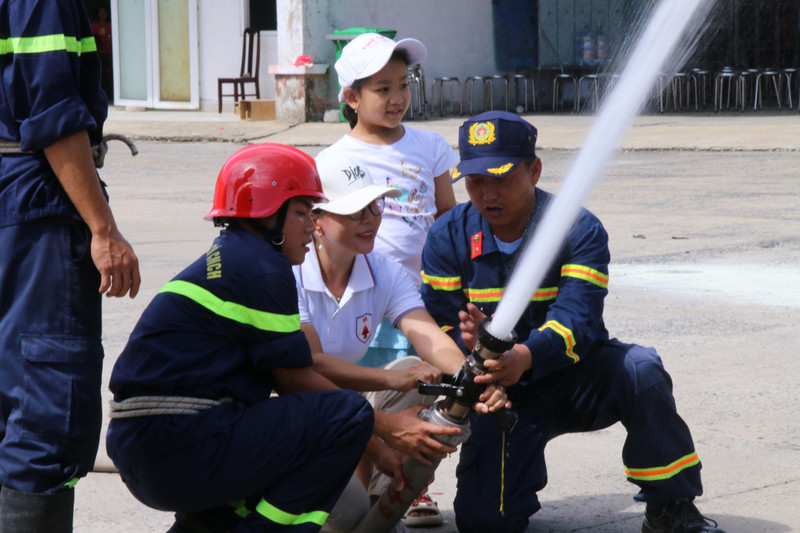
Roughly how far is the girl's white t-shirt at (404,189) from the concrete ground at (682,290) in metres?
0.85

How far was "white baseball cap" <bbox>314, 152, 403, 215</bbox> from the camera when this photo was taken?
3.76 m

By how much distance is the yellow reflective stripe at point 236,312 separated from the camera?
3123 mm

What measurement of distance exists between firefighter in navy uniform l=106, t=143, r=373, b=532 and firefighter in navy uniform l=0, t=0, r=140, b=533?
17cm

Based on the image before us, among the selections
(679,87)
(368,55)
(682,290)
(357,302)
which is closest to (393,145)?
(368,55)

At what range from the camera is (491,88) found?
22.8m

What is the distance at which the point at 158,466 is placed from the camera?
3.13m

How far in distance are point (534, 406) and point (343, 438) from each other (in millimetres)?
948

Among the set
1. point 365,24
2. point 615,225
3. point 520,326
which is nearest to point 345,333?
point 520,326

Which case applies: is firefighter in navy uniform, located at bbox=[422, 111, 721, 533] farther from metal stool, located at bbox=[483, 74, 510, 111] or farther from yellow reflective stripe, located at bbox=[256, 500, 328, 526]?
metal stool, located at bbox=[483, 74, 510, 111]

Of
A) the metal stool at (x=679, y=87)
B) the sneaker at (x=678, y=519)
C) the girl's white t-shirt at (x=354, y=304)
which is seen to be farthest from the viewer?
the metal stool at (x=679, y=87)

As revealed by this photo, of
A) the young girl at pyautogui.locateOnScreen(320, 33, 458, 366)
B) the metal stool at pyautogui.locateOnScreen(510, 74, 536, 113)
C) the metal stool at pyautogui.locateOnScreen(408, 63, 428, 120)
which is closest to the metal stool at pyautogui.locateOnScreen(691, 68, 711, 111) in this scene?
the metal stool at pyautogui.locateOnScreen(510, 74, 536, 113)

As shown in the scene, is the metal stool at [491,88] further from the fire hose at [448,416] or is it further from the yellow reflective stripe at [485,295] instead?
the fire hose at [448,416]

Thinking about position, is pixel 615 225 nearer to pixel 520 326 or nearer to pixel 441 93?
pixel 520 326

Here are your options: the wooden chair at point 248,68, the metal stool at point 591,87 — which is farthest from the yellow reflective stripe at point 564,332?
the metal stool at point 591,87
